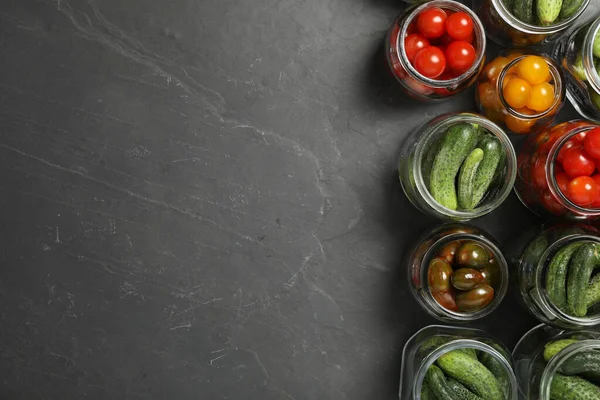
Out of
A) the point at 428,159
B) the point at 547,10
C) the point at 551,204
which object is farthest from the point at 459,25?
the point at 551,204

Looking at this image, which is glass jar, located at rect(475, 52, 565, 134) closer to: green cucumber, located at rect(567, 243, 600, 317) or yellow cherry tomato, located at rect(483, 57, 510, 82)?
yellow cherry tomato, located at rect(483, 57, 510, 82)

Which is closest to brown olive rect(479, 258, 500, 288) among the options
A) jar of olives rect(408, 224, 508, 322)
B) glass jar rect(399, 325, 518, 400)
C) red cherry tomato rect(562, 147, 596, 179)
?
jar of olives rect(408, 224, 508, 322)

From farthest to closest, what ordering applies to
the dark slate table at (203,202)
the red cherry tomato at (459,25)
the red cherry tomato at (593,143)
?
1. the dark slate table at (203,202)
2. the red cherry tomato at (459,25)
3. the red cherry tomato at (593,143)

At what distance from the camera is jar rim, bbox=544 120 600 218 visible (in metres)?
1.25

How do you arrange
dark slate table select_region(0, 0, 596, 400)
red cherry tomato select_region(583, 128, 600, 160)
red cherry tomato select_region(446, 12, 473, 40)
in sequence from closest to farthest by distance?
red cherry tomato select_region(583, 128, 600, 160), red cherry tomato select_region(446, 12, 473, 40), dark slate table select_region(0, 0, 596, 400)

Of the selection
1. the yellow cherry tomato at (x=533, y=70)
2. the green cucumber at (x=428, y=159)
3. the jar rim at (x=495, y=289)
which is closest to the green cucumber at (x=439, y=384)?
the jar rim at (x=495, y=289)

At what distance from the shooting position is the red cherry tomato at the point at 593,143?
1217 mm

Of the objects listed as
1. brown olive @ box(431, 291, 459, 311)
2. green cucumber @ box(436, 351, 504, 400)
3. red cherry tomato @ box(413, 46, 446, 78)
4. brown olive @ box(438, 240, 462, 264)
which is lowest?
green cucumber @ box(436, 351, 504, 400)

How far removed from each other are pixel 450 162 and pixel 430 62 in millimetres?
191

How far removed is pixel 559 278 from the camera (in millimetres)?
1246

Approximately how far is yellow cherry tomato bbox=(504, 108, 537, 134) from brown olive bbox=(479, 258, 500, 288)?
0.88ft

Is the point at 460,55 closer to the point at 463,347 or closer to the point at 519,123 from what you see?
the point at 519,123

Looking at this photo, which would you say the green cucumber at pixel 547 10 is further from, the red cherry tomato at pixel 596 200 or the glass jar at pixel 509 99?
the red cherry tomato at pixel 596 200

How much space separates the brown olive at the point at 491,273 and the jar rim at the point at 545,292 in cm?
7
